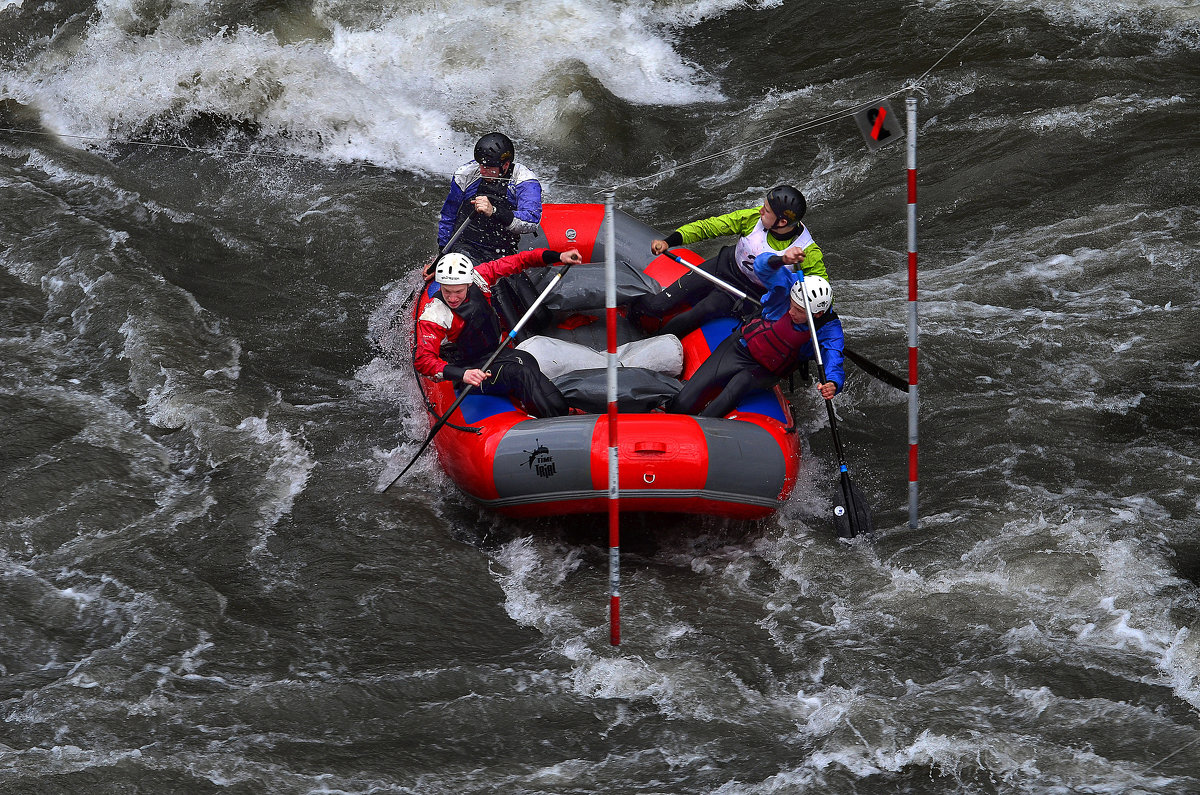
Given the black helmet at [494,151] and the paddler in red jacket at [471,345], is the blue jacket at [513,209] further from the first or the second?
the paddler in red jacket at [471,345]

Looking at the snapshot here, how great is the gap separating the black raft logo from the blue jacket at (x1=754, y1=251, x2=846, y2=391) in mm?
1382

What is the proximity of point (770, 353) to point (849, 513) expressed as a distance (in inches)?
35.5

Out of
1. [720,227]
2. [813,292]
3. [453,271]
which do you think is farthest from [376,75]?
[813,292]

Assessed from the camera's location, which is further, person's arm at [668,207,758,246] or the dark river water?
person's arm at [668,207,758,246]

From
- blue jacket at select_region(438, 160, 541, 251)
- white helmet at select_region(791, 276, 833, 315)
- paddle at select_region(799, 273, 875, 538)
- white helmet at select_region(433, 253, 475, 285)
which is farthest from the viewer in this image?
blue jacket at select_region(438, 160, 541, 251)

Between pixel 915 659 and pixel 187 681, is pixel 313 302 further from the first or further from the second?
pixel 915 659

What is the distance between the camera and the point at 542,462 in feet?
18.9

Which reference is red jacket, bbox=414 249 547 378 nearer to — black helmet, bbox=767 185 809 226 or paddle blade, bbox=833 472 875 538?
black helmet, bbox=767 185 809 226

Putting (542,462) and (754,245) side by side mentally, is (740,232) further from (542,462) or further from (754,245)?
(542,462)

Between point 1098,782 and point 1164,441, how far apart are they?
9.16 ft

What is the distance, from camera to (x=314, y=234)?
9.45 metres

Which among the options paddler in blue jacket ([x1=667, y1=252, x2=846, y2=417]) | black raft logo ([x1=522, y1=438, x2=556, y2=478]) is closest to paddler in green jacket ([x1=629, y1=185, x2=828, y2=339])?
paddler in blue jacket ([x1=667, y1=252, x2=846, y2=417])

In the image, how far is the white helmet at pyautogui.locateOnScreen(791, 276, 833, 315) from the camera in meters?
5.92

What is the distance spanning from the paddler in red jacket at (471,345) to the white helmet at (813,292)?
1.13 metres
